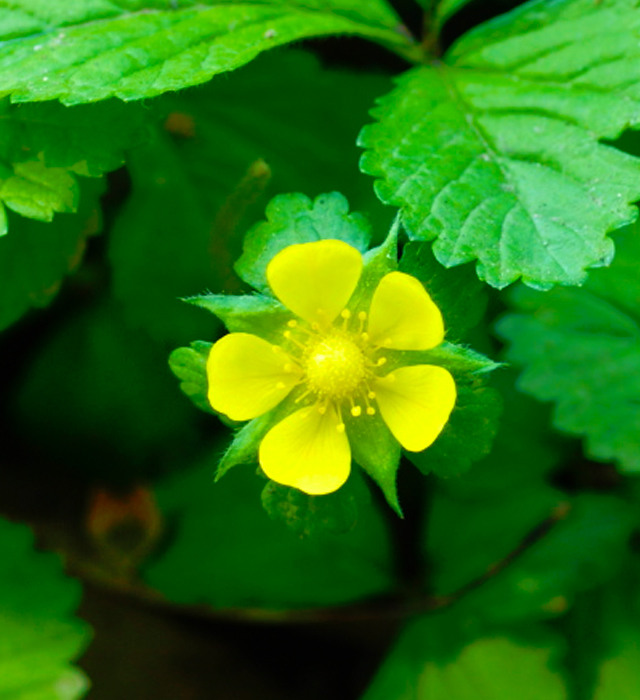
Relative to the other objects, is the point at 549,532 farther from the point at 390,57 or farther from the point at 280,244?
the point at 390,57

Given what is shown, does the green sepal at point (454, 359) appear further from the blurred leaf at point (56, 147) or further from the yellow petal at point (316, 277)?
A: the blurred leaf at point (56, 147)

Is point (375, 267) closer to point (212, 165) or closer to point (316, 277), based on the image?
point (316, 277)

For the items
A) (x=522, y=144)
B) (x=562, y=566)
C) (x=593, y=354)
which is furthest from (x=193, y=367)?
(x=562, y=566)

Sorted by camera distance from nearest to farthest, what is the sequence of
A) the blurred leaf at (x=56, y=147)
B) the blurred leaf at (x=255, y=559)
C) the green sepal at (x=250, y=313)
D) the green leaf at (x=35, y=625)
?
the green sepal at (x=250, y=313) < the blurred leaf at (x=56, y=147) < the green leaf at (x=35, y=625) < the blurred leaf at (x=255, y=559)

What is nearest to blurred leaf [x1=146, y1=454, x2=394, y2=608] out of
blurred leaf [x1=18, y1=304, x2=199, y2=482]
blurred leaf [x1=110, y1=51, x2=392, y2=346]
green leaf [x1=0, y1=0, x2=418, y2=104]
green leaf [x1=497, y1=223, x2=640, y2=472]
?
blurred leaf [x1=18, y1=304, x2=199, y2=482]

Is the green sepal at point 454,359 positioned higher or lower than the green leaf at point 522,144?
lower

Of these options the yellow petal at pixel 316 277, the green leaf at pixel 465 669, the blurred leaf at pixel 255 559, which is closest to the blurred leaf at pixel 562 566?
the green leaf at pixel 465 669

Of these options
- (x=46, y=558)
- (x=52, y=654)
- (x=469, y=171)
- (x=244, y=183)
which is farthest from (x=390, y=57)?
(x=52, y=654)
